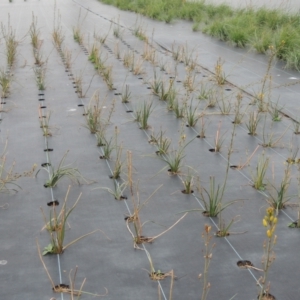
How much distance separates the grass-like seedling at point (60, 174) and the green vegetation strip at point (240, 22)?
2695mm

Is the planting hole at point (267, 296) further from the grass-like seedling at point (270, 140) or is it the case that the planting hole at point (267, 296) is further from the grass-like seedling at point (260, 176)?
the grass-like seedling at point (270, 140)

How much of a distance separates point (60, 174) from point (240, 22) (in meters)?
6.68

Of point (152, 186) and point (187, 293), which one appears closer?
point (187, 293)

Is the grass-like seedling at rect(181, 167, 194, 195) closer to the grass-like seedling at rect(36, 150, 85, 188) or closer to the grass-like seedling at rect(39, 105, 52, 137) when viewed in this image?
the grass-like seedling at rect(36, 150, 85, 188)

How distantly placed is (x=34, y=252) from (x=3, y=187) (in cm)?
81

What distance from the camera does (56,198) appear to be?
323cm

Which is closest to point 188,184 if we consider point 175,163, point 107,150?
point 175,163

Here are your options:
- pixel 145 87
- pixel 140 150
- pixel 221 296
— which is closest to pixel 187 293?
pixel 221 296

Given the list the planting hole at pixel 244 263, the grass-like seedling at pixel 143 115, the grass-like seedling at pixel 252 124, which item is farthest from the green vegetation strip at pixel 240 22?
the planting hole at pixel 244 263

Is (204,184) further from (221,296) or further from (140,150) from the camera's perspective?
(221,296)

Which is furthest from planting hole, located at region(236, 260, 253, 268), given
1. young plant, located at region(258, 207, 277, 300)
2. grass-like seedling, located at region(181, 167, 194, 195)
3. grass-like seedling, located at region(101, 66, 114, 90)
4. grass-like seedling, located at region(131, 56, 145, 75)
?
grass-like seedling, located at region(131, 56, 145, 75)

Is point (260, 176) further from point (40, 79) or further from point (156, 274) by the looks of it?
point (40, 79)

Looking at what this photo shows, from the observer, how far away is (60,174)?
3412mm

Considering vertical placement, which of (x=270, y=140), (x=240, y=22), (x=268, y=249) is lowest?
(x=270, y=140)
